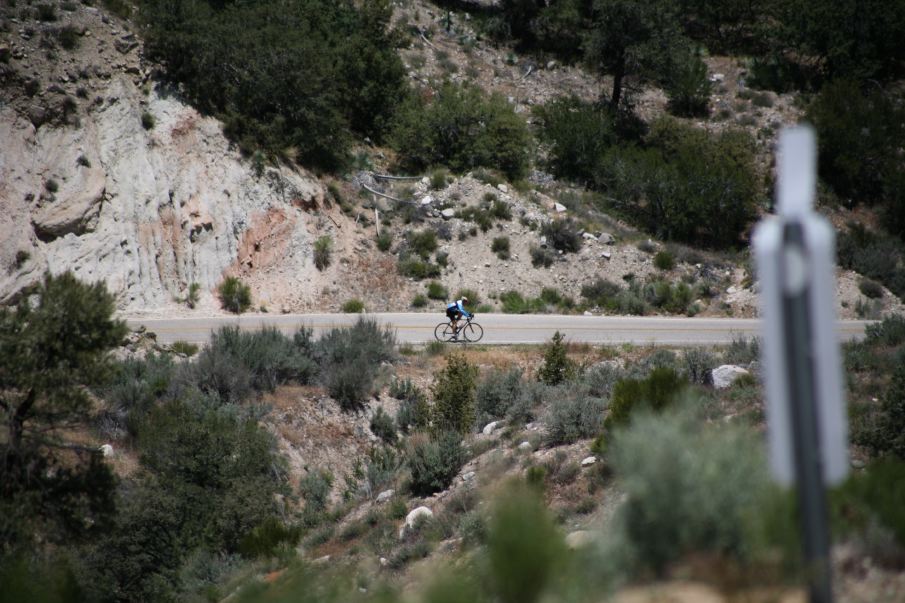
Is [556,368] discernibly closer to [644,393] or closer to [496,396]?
[496,396]

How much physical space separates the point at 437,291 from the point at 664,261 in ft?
30.0

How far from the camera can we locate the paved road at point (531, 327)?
23.9m

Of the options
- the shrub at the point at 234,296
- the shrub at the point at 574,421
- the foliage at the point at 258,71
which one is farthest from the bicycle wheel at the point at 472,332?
the foliage at the point at 258,71

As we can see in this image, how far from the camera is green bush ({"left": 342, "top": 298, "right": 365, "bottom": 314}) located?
91.7ft

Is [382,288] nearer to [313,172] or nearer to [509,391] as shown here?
[313,172]

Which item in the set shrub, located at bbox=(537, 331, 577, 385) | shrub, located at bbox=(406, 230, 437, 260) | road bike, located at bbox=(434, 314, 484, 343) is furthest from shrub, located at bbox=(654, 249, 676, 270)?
shrub, located at bbox=(537, 331, 577, 385)

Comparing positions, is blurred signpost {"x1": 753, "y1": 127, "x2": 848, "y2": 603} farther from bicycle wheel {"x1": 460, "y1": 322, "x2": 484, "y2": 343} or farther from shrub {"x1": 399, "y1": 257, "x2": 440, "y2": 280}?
shrub {"x1": 399, "y1": 257, "x2": 440, "y2": 280}

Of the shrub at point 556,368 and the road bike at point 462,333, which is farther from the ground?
the road bike at point 462,333

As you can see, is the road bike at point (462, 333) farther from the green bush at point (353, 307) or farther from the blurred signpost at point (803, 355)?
the blurred signpost at point (803, 355)

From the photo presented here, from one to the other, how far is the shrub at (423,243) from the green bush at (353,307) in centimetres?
340

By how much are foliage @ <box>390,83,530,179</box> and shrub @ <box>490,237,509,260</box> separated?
18.7ft

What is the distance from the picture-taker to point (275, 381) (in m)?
19.9

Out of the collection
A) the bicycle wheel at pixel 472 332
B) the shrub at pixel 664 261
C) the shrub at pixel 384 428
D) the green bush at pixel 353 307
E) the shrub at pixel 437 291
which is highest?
the shrub at pixel 664 261

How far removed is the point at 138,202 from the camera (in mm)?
27359
